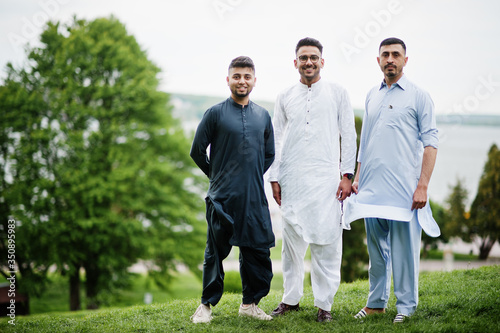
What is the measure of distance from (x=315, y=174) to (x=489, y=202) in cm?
1731

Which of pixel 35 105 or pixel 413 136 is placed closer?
pixel 413 136

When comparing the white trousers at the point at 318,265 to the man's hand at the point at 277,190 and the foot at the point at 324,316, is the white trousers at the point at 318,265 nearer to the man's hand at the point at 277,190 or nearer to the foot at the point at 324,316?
the foot at the point at 324,316

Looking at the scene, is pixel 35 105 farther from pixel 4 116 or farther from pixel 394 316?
pixel 394 316

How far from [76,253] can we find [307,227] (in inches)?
443

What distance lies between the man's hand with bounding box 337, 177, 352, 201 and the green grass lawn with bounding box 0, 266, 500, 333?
1.15 m

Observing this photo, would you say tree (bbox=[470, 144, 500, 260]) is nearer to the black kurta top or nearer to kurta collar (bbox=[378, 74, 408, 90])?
kurta collar (bbox=[378, 74, 408, 90])

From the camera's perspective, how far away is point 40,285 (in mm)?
14078

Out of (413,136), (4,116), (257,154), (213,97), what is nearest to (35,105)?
(4,116)

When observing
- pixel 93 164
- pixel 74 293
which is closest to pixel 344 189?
pixel 93 164

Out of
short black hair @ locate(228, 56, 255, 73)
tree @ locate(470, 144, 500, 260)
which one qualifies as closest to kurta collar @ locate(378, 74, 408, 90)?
short black hair @ locate(228, 56, 255, 73)

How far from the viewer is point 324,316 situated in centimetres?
423

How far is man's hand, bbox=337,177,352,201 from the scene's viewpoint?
14.2 feet

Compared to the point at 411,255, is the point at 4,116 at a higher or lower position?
higher

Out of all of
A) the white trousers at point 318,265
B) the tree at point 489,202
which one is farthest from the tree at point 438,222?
the white trousers at point 318,265
